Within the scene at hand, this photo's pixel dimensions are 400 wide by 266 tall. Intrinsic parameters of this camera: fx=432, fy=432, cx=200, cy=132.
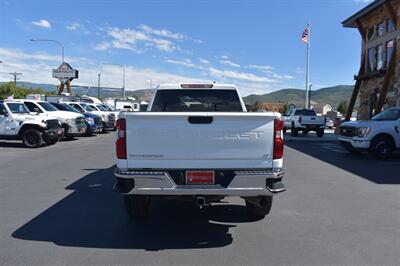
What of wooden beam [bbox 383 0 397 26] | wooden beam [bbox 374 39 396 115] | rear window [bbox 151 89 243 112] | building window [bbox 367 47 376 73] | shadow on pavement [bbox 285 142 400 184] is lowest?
shadow on pavement [bbox 285 142 400 184]

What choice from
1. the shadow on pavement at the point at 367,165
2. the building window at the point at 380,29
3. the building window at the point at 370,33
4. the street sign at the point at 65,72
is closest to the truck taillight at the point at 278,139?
the shadow on pavement at the point at 367,165

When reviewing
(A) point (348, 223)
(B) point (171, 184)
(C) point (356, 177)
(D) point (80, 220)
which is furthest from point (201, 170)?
(C) point (356, 177)

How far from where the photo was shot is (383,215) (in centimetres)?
689

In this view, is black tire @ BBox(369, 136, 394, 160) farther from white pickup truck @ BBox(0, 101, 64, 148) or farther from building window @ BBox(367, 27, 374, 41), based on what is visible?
building window @ BBox(367, 27, 374, 41)

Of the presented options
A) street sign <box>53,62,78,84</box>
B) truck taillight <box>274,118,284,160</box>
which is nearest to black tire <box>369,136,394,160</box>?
truck taillight <box>274,118,284,160</box>

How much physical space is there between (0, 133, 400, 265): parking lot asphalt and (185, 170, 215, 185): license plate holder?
76 centimetres

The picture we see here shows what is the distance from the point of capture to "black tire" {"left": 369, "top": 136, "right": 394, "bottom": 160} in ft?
48.2

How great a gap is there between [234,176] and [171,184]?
757 millimetres

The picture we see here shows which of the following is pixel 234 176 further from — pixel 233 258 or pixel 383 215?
pixel 383 215

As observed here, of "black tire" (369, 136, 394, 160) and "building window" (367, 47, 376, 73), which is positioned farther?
"building window" (367, 47, 376, 73)

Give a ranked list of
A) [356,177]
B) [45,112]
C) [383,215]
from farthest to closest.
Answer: [45,112] < [356,177] < [383,215]

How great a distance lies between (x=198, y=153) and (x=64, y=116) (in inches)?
646

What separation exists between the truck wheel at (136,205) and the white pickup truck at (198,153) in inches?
34.6

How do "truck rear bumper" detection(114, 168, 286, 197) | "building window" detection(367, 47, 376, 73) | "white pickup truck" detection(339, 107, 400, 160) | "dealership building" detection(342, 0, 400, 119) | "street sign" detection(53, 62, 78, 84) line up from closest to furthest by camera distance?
1. "truck rear bumper" detection(114, 168, 286, 197)
2. "white pickup truck" detection(339, 107, 400, 160)
3. "dealership building" detection(342, 0, 400, 119)
4. "building window" detection(367, 47, 376, 73)
5. "street sign" detection(53, 62, 78, 84)
